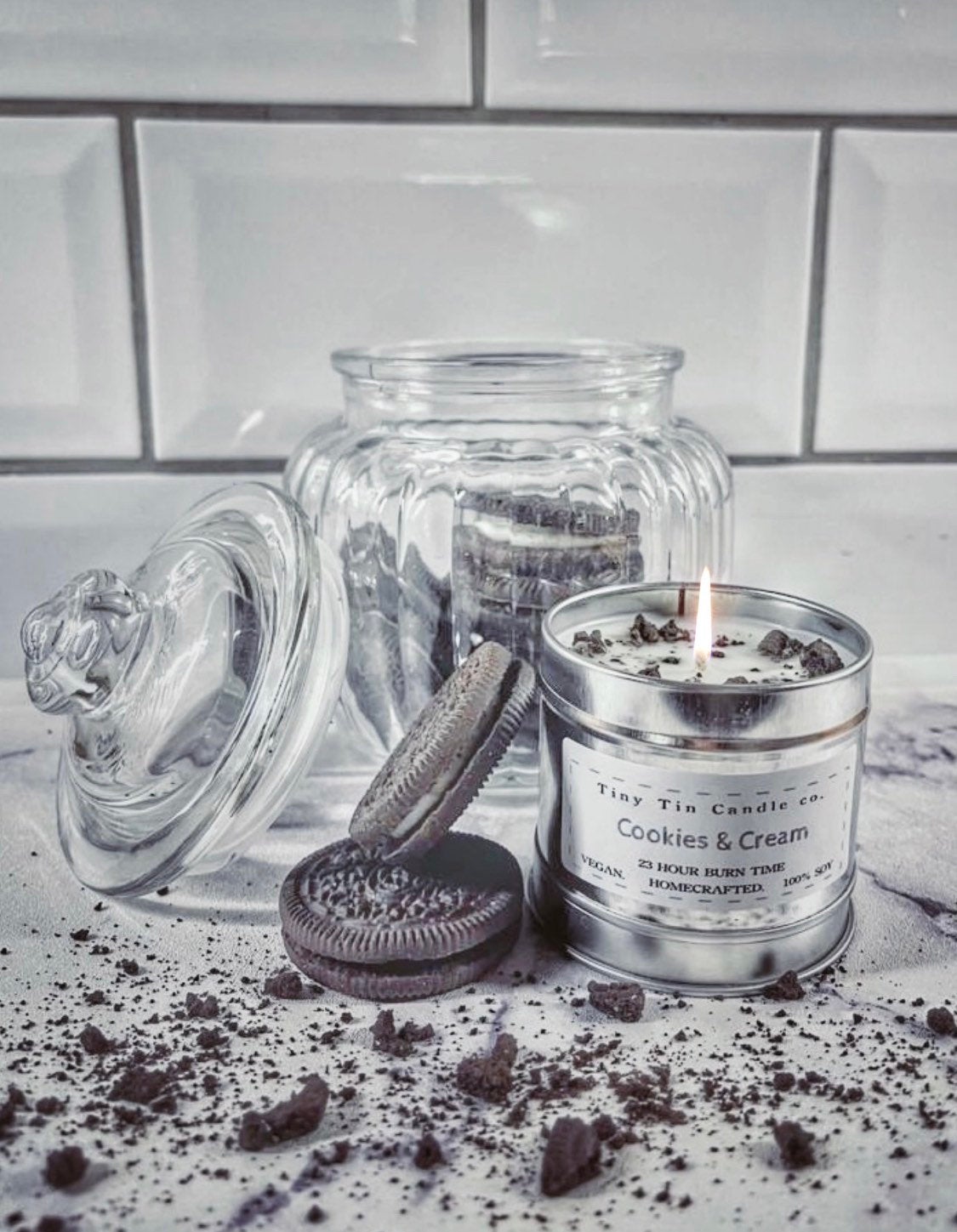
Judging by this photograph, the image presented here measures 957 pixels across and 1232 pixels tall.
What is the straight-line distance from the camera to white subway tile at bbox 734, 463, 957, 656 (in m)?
0.76

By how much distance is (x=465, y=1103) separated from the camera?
42cm

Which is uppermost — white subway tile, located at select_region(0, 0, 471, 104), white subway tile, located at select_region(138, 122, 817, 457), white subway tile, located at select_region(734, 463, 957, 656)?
white subway tile, located at select_region(0, 0, 471, 104)

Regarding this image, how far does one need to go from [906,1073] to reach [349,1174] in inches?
7.5

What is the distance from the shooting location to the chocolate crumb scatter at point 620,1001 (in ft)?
1.49

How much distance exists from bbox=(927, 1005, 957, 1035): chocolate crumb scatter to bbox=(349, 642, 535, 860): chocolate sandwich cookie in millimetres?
181

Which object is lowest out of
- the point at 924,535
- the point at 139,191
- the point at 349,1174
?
the point at 349,1174

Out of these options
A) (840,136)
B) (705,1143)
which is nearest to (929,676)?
(840,136)

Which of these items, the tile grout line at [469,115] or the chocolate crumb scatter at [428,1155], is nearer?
the chocolate crumb scatter at [428,1155]

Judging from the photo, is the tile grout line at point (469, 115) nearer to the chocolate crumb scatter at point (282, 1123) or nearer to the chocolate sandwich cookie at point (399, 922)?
the chocolate sandwich cookie at point (399, 922)

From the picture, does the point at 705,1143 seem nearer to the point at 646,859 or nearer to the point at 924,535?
the point at 646,859

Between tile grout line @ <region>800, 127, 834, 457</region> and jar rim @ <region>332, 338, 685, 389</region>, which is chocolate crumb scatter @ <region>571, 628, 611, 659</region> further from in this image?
tile grout line @ <region>800, 127, 834, 457</region>

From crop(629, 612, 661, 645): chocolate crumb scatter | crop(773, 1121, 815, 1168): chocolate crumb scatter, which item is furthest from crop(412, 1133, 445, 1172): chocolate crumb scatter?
crop(629, 612, 661, 645): chocolate crumb scatter

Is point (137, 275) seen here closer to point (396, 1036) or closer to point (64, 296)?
point (64, 296)

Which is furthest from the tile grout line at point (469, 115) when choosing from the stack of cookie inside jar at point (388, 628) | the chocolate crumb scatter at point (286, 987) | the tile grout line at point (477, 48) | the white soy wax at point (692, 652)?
the chocolate crumb scatter at point (286, 987)
